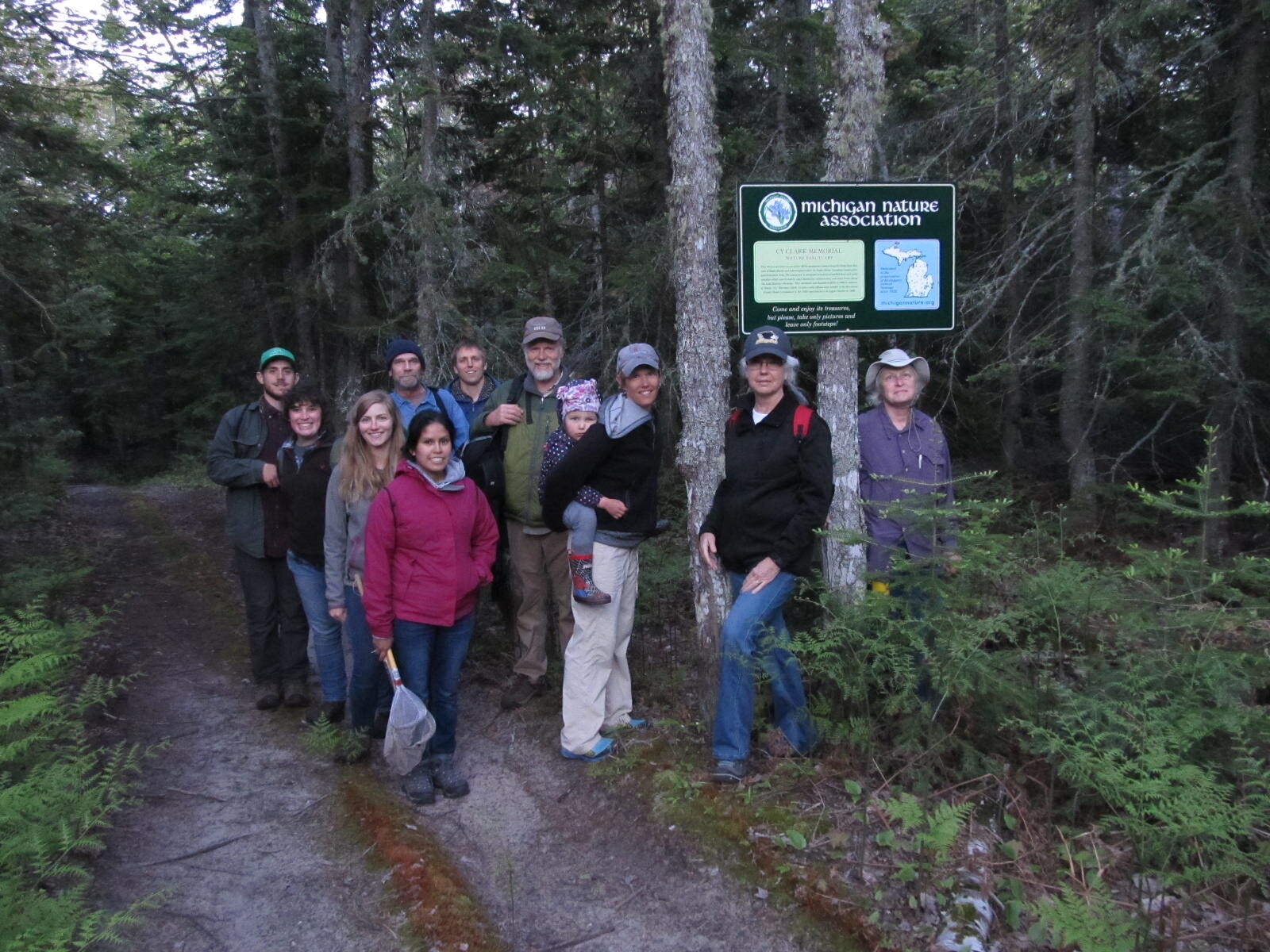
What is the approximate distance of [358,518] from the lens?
4902mm

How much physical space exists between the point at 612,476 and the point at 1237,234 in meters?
7.90

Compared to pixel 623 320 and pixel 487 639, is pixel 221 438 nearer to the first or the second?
pixel 487 639

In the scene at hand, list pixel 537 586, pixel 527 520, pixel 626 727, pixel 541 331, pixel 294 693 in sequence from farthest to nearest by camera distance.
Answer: pixel 294 693 < pixel 537 586 < pixel 527 520 < pixel 541 331 < pixel 626 727

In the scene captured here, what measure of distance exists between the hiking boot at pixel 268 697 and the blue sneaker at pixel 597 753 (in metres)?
2.30

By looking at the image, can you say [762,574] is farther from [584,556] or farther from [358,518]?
[358,518]

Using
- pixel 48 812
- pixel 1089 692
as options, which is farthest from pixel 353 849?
pixel 1089 692

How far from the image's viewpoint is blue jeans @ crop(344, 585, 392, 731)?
5.04 metres

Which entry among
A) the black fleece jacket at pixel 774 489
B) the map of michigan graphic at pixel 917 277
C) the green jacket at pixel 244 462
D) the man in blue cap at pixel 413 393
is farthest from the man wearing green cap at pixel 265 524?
the map of michigan graphic at pixel 917 277

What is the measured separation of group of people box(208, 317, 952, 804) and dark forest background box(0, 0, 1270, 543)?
3.84 m

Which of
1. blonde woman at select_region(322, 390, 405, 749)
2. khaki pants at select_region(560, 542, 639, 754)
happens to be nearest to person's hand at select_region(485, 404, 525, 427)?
blonde woman at select_region(322, 390, 405, 749)

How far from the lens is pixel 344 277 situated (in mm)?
14180

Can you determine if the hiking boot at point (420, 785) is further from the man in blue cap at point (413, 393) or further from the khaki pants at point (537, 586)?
the man in blue cap at point (413, 393)

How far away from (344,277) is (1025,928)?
1367 centimetres

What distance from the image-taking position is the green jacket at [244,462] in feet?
18.3
